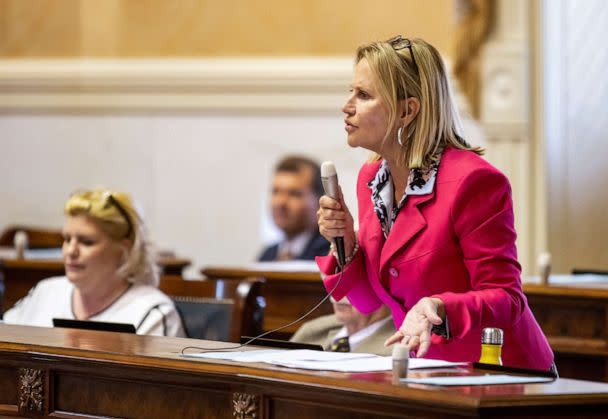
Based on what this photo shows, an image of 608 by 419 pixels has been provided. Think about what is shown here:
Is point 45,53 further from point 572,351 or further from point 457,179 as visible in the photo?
point 457,179

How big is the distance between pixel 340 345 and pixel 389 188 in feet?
3.76

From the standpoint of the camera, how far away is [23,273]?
5629 mm

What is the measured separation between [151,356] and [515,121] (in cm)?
444

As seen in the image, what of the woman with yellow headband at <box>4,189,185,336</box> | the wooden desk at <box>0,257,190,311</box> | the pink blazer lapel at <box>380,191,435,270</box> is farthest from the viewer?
the wooden desk at <box>0,257,190,311</box>

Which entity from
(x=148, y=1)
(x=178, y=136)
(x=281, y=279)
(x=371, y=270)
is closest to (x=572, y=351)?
(x=281, y=279)

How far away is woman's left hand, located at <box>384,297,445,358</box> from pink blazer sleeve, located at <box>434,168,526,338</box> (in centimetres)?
6

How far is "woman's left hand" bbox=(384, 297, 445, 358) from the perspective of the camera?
2.27 metres

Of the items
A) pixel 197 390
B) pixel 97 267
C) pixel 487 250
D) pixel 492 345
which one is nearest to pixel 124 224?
pixel 97 267

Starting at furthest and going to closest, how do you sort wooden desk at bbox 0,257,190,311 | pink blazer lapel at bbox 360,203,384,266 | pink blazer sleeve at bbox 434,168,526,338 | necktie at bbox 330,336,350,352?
wooden desk at bbox 0,257,190,311, necktie at bbox 330,336,350,352, pink blazer lapel at bbox 360,203,384,266, pink blazer sleeve at bbox 434,168,526,338

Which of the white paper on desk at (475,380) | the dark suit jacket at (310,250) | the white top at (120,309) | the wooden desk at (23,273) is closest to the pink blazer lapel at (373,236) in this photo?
the white paper on desk at (475,380)

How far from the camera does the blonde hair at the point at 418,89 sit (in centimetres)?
258

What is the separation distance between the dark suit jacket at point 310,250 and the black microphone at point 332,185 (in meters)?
3.80

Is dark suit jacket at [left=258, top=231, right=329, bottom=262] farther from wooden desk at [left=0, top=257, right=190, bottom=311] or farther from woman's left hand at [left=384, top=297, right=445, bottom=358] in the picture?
woman's left hand at [left=384, top=297, right=445, bottom=358]

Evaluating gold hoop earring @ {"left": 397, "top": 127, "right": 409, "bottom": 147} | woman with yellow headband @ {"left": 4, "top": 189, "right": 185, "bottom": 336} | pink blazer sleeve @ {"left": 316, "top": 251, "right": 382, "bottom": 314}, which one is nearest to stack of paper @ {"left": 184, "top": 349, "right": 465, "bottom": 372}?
pink blazer sleeve @ {"left": 316, "top": 251, "right": 382, "bottom": 314}
